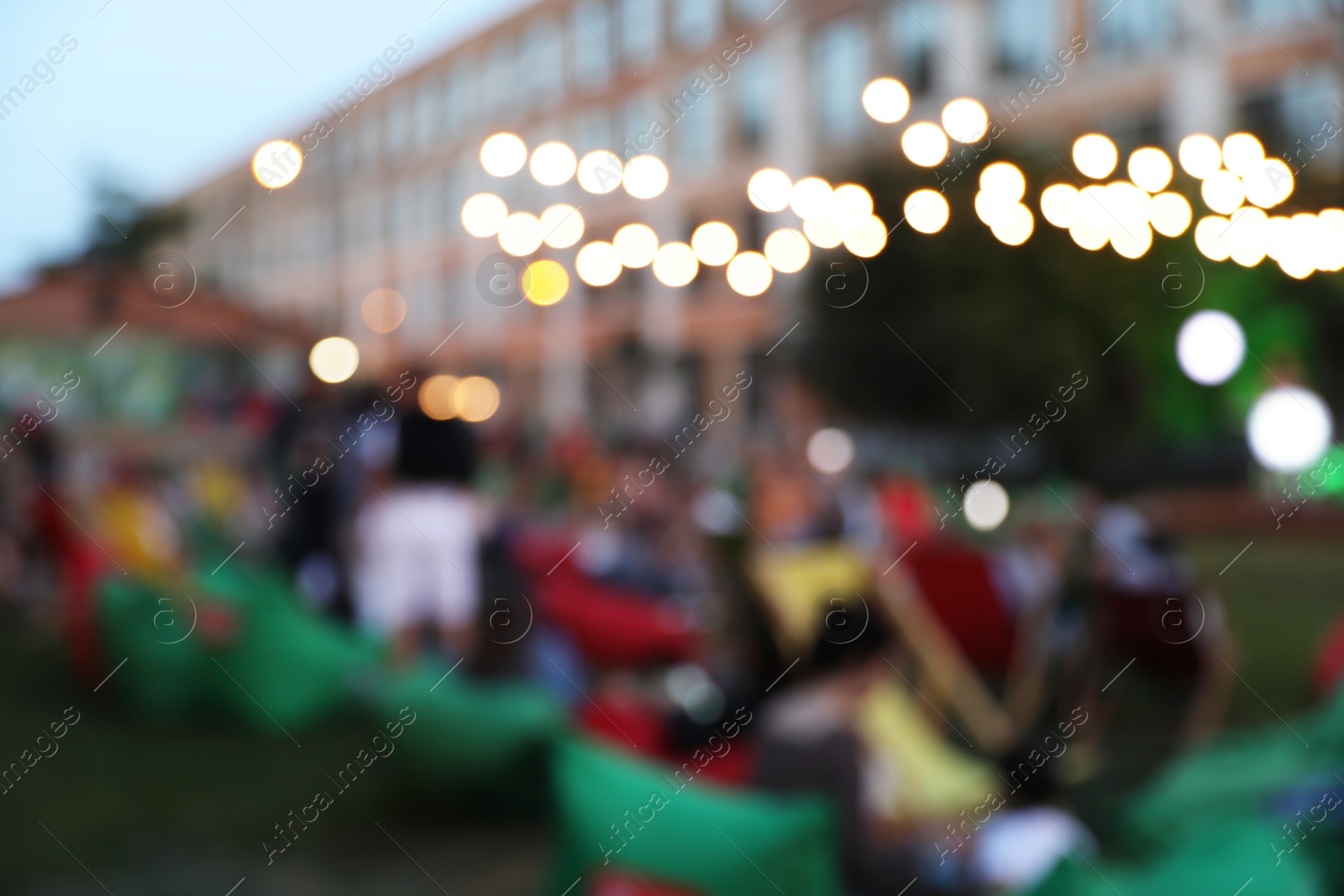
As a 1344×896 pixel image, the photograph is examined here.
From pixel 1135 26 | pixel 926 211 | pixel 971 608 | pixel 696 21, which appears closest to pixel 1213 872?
pixel 926 211

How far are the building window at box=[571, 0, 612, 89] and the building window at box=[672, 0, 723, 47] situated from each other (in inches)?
59.6

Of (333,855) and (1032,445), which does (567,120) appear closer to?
(1032,445)

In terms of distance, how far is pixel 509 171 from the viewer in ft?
15.5

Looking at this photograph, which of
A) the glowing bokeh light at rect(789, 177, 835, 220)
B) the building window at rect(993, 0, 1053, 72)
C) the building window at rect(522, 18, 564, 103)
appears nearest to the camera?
the glowing bokeh light at rect(789, 177, 835, 220)

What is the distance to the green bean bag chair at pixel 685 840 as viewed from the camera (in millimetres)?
1829

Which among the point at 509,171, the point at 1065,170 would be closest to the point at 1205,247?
the point at 1065,170

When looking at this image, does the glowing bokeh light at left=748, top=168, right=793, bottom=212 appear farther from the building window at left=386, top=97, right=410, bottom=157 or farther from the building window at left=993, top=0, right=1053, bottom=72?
the building window at left=386, top=97, right=410, bottom=157

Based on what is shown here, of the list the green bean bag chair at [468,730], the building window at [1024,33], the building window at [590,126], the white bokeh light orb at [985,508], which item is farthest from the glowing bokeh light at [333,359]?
the building window at [590,126]

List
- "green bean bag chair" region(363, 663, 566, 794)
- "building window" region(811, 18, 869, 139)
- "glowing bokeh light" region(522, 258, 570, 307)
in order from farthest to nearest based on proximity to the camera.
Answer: "building window" region(811, 18, 869, 139) → "glowing bokeh light" region(522, 258, 570, 307) → "green bean bag chair" region(363, 663, 566, 794)

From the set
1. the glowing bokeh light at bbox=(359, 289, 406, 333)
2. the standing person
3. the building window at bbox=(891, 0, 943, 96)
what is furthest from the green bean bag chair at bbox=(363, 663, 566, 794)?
the building window at bbox=(891, 0, 943, 96)

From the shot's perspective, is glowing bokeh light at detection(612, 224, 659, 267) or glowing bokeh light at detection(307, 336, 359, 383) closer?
glowing bokeh light at detection(307, 336, 359, 383)

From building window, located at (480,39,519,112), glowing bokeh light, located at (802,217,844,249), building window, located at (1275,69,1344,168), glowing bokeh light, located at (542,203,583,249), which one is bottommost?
building window, located at (1275,69,1344,168)

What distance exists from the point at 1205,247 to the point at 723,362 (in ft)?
61.9

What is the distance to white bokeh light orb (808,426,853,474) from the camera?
7.88 meters
